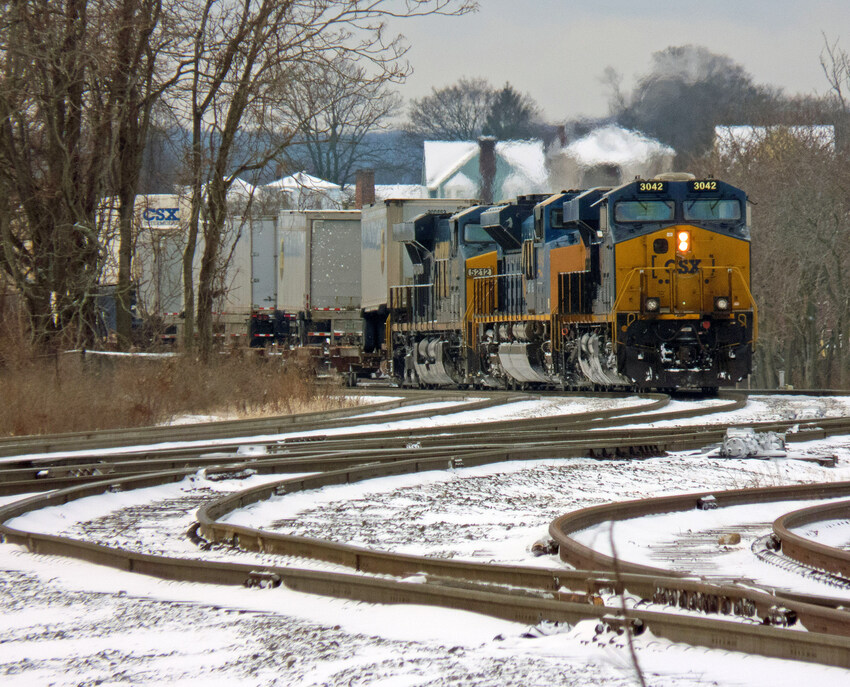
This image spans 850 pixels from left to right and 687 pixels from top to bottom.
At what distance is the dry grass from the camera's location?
1406 centimetres

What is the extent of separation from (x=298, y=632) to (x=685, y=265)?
1392 centimetres

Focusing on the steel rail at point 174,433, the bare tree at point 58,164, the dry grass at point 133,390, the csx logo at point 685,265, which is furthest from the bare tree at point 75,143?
the csx logo at point 685,265

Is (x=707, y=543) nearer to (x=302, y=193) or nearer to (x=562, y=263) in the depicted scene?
(x=562, y=263)

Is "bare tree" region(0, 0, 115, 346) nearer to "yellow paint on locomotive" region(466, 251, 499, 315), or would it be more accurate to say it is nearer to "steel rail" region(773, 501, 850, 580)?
"yellow paint on locomotive" region(466, 251, 499, 315)

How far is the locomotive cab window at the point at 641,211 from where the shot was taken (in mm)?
17359

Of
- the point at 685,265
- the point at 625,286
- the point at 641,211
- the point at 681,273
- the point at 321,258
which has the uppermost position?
the point at 641,211

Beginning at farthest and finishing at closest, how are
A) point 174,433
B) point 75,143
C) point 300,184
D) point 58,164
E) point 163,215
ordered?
point 163,215 → point 300,184 → point 75,143 → point 58,164 → point 174,433

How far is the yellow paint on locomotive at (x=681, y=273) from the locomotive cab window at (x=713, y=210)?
24 centimetres

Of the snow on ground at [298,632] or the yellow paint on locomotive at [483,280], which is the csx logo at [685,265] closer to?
the yellow paint on locomotive at [483,280]

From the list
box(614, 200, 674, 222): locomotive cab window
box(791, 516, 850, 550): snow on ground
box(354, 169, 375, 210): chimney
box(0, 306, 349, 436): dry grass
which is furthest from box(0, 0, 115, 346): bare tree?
box(354, 169, 375, 210): chimney

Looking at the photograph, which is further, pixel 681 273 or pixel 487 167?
pixel 487 167

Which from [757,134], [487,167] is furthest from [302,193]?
[487,167]

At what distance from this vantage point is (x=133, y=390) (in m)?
16.1

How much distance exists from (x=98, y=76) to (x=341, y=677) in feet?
51.8
